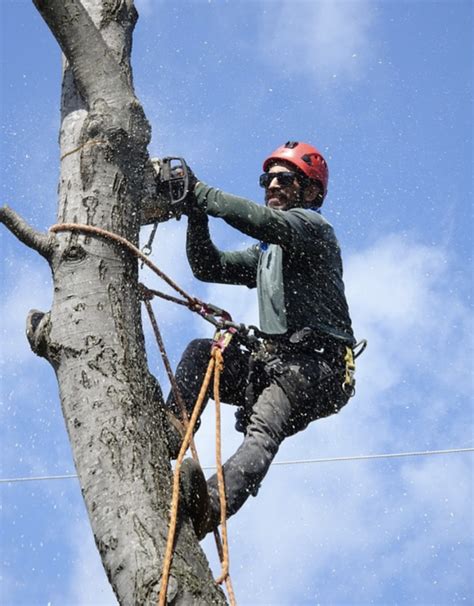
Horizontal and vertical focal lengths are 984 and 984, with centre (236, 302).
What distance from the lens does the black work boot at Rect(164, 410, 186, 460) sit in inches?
145

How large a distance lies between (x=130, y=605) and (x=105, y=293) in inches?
42.9

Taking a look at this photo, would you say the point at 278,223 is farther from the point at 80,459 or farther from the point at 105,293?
the point at 80,459

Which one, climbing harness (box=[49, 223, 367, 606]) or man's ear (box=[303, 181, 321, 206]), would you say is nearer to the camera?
climbing harness (box=[49, 223, 367, 606])

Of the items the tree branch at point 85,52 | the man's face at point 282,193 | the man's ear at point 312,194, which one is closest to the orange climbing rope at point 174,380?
the tree branch at point 85,52

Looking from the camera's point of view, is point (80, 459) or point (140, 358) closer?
point (80, 459)

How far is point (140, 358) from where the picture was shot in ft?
11.3

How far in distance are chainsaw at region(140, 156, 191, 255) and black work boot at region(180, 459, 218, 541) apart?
1.13m

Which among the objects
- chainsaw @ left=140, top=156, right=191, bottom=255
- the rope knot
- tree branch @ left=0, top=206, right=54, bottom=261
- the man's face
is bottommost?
tree branch @ left=0, top=206, right=54, bottom=261

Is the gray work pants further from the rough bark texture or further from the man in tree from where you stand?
the rough bark texture

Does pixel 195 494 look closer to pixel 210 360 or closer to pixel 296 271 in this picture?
pixel 210 360

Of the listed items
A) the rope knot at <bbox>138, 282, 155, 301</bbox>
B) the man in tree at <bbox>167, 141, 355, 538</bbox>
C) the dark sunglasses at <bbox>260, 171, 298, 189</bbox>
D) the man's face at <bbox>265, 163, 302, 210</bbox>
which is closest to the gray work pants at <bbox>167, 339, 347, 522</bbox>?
the man in tree at <bbox>167, 141, 355, 538</bbox>

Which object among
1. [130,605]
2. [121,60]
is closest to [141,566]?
[130,605]

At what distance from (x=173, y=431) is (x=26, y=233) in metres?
0.92

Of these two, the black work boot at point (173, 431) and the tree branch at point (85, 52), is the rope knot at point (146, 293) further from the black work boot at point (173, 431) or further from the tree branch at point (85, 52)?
the tree branch at point (85, 52)
